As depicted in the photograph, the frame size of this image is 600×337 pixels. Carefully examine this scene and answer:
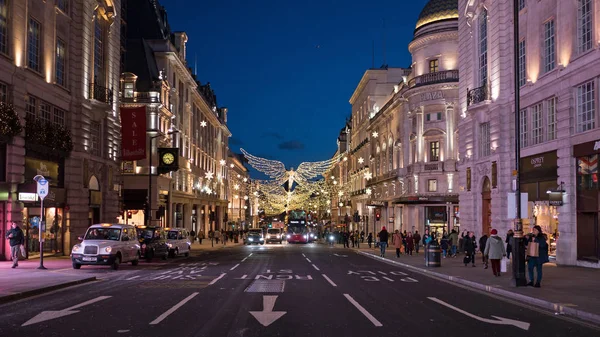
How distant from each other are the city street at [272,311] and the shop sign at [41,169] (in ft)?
37.3

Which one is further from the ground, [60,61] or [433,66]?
[433,66]

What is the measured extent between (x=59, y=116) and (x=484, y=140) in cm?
2441

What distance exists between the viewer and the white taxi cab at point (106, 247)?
26.4 m

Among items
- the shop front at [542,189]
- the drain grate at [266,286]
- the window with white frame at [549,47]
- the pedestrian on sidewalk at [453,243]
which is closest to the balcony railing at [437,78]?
the pedestrian on sidewalk at [453,243]

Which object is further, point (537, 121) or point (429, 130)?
point (429, 130)

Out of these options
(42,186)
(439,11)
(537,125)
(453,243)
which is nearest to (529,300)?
(537,125)

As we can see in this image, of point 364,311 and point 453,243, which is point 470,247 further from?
point 364,311

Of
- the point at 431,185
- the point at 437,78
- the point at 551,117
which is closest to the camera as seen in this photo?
the point at 551,117

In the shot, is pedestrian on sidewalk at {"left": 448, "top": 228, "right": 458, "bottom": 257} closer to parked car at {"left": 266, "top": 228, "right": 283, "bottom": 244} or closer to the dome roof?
the dome roof

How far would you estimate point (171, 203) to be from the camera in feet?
208

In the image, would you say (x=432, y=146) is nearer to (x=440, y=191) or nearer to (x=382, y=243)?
(x=440, y=191)

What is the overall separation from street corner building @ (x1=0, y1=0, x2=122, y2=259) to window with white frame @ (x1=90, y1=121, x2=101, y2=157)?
61mm

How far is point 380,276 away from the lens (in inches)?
990

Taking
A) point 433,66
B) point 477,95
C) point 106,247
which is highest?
point 433,66
